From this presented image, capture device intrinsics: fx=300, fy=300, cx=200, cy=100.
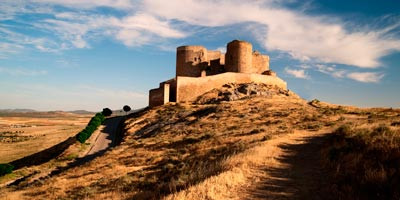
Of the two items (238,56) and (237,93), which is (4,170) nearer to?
(237,93)

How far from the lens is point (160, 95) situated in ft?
117

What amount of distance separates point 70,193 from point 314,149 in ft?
33.5

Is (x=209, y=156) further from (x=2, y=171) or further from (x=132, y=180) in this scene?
(x=2, y=171)

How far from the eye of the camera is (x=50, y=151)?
109 feet

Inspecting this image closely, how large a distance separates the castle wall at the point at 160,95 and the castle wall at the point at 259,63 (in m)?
16.0

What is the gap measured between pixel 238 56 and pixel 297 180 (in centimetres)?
3306

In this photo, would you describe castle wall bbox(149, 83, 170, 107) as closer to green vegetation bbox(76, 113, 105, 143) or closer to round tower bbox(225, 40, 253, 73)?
green vegetation bbox(76, 113, 105, 143)

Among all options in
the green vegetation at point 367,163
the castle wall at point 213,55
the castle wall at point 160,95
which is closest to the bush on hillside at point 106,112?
the castle wall at point 160,95

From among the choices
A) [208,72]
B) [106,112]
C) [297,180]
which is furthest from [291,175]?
[106,112]

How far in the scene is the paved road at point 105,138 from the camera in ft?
94.2

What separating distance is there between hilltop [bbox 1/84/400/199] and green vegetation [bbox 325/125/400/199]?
24 millimetres

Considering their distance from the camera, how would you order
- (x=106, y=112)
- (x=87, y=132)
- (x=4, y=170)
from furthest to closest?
1. (x=106, y=112)
2. (x=87, y=132)
3. (x=4, y=170)

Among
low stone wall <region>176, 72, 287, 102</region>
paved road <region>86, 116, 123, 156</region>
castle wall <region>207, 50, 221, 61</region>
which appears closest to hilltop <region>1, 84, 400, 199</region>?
paved road <region>86, 116, 123, 156</region>

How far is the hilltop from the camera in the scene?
6938mm
